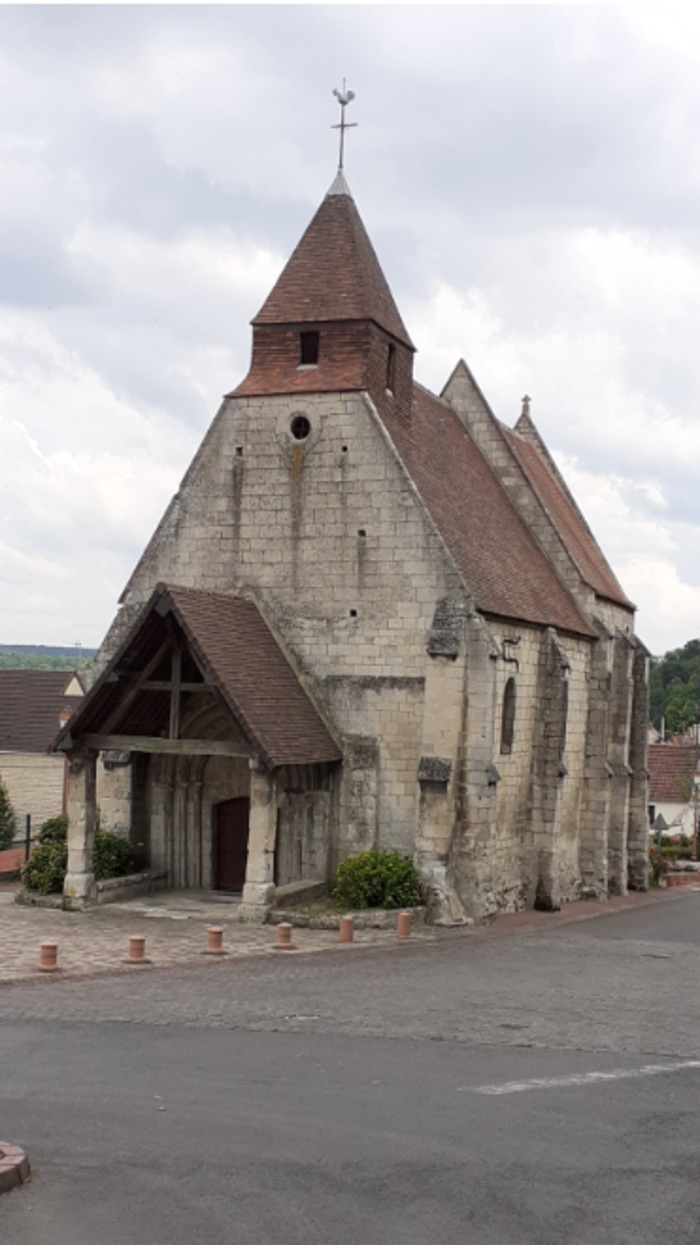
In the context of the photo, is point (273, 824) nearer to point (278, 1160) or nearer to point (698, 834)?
point (278, 1160)

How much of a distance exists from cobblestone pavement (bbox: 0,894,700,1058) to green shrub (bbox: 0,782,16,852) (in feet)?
64.4

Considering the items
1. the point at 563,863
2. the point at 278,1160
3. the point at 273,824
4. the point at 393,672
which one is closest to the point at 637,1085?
the point at 278,1160

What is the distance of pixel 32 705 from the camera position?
166ft

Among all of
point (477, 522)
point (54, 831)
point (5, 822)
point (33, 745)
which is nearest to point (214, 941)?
point (54, 831)

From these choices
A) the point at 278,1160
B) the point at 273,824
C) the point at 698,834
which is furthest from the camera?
the point at 698,834

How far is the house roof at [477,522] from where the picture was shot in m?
27.4

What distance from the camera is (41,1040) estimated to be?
1461 centimetres

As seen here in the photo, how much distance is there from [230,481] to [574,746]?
10.9 m

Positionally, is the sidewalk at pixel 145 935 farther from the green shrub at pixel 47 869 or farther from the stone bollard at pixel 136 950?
the green shrub at pixel 47 869

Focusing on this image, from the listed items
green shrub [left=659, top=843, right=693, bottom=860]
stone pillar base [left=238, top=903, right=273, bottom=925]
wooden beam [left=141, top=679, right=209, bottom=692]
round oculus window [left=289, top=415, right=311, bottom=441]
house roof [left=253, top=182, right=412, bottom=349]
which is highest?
house roof [left=253, top=182, right=412, bottom=349]

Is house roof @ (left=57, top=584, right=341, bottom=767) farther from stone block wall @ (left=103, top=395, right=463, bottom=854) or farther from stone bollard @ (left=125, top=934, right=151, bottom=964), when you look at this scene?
stone bollard @ (left=125, top=934, right=151, bottom=964)

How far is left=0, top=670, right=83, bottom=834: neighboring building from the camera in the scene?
47.6 meters

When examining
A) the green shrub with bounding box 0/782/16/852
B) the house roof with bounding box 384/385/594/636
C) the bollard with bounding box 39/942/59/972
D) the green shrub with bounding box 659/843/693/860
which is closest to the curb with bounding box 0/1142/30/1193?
the bollard with bounding box 39/942/59/972

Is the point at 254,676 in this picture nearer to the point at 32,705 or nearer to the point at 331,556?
the point at 331,556
